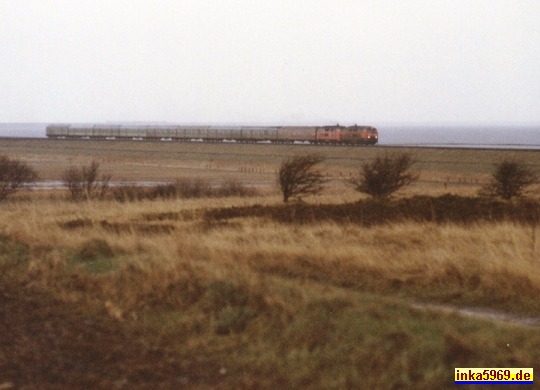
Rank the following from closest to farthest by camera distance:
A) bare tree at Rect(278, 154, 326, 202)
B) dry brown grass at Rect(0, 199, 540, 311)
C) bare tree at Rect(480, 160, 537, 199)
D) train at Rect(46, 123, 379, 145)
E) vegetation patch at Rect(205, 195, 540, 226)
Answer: dry brown grass at Rect(0, 199, 540, 311)
vegetation patch at Rect(205, 195, 540, 226)
bare tree at Rect(480, 160, 537, 199)
bare tree at Rect(278, 154, 326, 202)
train at Rect(46, 123, 379, 145)

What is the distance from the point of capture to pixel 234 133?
87.6m

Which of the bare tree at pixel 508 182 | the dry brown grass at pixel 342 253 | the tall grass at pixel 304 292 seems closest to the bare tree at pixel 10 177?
the dry brown grass at pixel 342 253

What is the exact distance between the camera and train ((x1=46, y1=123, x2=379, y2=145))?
7638 centimetres

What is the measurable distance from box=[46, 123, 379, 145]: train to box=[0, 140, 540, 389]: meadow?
5974cm

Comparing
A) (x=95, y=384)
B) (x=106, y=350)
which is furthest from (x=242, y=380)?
(x=106, y=350)

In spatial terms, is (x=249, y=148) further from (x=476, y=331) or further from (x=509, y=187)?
(x=476, y=331)

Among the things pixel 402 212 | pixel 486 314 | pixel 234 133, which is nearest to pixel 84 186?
pixel 402 212

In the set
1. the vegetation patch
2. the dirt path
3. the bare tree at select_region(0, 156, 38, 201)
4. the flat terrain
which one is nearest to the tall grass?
the dirt path

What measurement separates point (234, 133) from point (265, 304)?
3129 inches

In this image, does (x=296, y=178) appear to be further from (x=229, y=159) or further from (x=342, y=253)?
(x=229, y=159)

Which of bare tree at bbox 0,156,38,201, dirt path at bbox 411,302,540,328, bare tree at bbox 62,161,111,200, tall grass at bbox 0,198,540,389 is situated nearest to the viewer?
tall grass at bbox 0,198,540,389

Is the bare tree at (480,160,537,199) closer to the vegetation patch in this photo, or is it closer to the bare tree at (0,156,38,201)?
the vegetation patch

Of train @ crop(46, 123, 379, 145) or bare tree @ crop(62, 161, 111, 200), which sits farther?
train @ crop(46, 123, 379, 145)

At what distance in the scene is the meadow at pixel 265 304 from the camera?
22.6 feet
